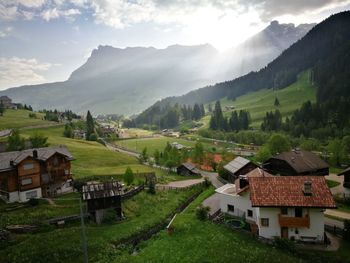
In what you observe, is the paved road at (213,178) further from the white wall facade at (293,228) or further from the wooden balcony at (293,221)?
the wooden balcony at (293,221)

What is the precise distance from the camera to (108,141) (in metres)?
184

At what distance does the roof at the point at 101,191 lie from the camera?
165 feet

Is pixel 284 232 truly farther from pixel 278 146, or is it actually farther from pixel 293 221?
pixel 278 146

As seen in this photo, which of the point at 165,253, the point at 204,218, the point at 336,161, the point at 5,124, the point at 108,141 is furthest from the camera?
the point at 108,141

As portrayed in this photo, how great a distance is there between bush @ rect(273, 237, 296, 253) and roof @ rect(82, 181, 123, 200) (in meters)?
25.2

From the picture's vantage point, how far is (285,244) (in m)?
38.5

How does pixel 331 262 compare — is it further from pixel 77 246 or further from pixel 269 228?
pixel 77 246

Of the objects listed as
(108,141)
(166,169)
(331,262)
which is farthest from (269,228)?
(108,141)

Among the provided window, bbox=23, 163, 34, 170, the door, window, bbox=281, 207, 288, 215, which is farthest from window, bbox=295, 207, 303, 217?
window, bbox=23, 163, 34, 170

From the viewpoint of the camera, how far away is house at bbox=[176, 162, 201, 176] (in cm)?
9250

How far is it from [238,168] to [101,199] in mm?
36245

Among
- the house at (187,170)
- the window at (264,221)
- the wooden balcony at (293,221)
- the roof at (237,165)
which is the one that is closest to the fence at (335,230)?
the wooden balcony at (293,221)

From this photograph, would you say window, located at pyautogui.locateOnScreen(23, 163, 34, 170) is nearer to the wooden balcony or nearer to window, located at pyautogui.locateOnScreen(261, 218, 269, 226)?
window, located at pyautogui.locateOnScreen(261, 218, 269, 226)

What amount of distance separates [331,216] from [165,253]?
27669 millimetres
